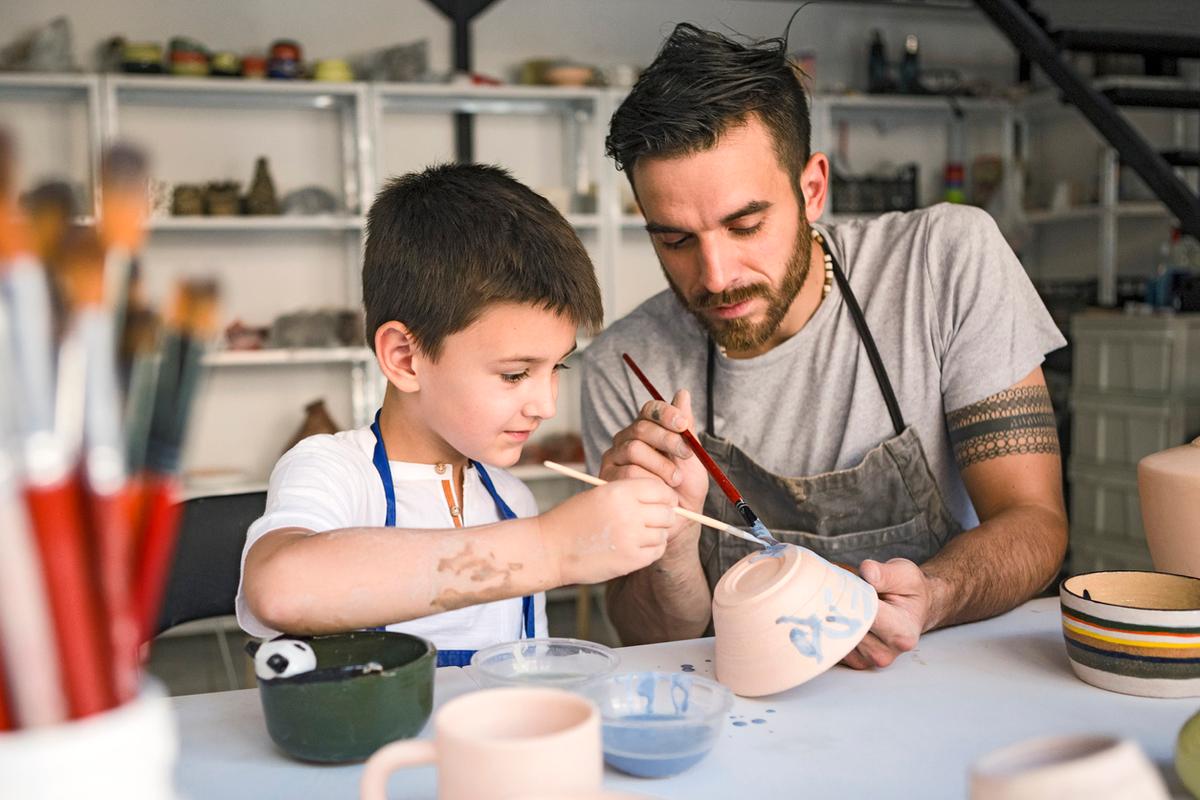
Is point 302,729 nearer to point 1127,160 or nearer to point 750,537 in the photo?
point 750,537

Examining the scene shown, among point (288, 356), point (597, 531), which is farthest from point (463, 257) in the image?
point (288, 356)

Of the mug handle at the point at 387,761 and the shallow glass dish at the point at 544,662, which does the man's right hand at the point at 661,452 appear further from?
the mug handle at the point at 387,761

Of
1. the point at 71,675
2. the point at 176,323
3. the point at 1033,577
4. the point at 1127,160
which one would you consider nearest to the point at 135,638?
the point at 71,675

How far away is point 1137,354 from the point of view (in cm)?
362

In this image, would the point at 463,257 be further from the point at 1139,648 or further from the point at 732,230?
the point at 1139,648

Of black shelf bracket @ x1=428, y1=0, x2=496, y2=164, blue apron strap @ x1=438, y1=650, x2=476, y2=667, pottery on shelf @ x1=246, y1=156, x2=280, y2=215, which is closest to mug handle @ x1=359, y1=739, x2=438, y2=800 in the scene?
blue apron strap @ x1=438, y1=650, x2=476, y2=667

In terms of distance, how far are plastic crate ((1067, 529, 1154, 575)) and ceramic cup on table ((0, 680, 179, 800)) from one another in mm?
3678

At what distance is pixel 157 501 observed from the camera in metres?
0.43

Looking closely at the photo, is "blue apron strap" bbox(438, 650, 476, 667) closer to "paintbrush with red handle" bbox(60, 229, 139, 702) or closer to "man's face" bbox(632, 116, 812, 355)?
"man's face" bbox(632, 116, 812, 355)

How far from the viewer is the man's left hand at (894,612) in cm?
102

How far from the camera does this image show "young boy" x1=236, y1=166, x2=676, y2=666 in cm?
91

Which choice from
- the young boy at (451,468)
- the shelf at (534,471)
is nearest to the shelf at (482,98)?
the shelf at (534,471)

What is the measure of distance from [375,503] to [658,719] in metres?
0.57

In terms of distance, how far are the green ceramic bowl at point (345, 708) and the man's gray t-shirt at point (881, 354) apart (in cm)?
96
